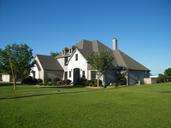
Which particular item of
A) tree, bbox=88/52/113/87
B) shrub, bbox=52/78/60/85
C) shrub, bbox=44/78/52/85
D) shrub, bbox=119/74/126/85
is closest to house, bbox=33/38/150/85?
shrub, bbox=119/74/126/85

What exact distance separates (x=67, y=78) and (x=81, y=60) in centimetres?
605

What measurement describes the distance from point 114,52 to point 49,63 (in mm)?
13622

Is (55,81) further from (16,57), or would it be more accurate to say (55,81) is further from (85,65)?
(16,57)

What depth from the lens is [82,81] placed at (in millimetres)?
39375

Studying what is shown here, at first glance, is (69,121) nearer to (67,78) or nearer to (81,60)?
(81,60)

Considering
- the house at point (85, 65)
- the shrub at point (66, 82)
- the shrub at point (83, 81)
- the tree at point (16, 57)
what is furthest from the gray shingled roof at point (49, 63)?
the tree at point (16, 57)

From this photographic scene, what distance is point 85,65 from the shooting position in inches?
1586

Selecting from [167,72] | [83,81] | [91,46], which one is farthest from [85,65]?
[167,72]

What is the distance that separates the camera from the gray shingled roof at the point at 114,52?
43.4 m

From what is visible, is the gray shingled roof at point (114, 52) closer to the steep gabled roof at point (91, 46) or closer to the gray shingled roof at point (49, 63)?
the steep gabled roof at point (91, 46)

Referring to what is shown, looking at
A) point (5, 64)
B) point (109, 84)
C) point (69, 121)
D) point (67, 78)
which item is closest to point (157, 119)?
point (69, 121)

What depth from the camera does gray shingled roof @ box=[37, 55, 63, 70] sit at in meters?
45.9

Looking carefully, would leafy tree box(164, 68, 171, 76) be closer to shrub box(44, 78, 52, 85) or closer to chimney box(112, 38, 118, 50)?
chimney box(112, 38, 118, 50)

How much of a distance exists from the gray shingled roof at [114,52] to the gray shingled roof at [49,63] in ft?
20.1
